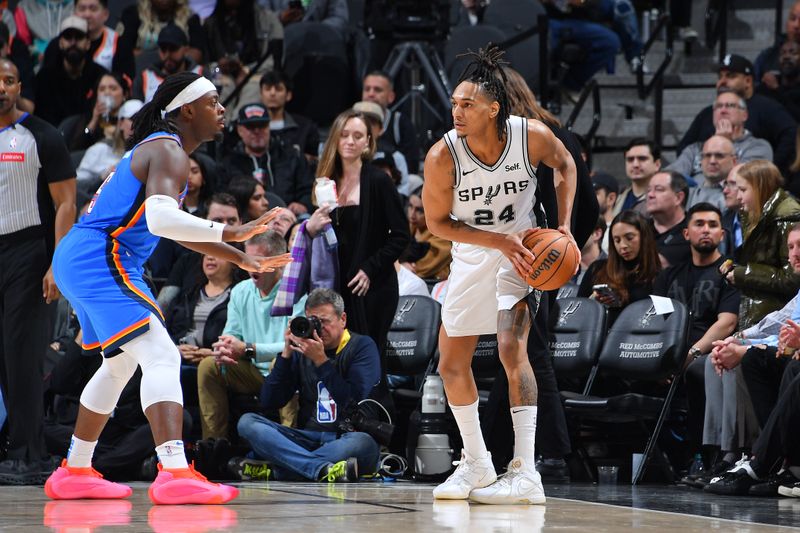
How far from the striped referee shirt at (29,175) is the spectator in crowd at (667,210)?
381cm

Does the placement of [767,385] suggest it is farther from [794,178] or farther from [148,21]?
[148,21]

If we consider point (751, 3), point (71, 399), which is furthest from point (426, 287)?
point (751, 3)

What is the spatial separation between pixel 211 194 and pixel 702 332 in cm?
380

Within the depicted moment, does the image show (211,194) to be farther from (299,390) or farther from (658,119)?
(658,119)

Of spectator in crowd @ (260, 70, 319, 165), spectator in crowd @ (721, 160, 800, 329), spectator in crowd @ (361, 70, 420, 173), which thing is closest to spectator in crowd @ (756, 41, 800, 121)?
spectator in crowd @ (361, 70, 420, 173)

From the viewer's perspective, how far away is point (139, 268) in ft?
17.0

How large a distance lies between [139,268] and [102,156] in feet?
15.7

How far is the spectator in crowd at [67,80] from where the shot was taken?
11.3 m

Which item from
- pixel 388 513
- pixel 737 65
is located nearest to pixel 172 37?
pixel 737 65

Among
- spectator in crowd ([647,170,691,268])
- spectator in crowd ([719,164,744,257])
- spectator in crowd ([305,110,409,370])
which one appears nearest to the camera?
spectator in crowd ([305,110,409,370])

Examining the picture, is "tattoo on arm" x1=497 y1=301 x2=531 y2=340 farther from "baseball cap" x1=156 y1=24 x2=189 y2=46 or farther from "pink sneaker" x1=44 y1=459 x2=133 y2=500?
"baseball cap" x1=156 y1=24 x2=189 y2=46

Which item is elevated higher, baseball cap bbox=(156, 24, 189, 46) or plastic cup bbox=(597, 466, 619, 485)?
baseball cap bbox=(156, 24, 189, 46)

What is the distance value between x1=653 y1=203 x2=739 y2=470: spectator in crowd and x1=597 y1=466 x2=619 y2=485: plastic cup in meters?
0.48

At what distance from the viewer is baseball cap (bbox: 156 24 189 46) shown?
10812 millimetres
